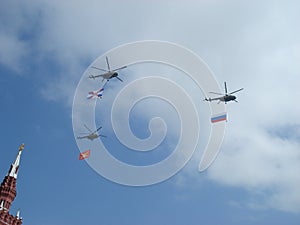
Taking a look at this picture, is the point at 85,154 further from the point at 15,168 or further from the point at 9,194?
the point at 15,168

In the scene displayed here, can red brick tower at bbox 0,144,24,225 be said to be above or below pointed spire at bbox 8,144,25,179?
below

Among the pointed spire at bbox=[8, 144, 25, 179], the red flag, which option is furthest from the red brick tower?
the red flag

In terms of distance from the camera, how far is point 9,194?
133m

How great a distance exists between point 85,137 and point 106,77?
1320cm

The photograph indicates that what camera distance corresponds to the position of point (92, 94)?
70562 mm

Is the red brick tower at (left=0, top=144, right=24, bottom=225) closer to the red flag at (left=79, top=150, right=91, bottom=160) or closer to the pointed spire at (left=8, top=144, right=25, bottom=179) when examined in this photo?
the pointed spire at (left=8, top=144, right=25, bottom=179)

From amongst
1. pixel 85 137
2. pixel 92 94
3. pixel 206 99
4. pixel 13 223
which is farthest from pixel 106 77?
pixel 13 223

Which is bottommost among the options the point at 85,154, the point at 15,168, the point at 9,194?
the point at 85,154

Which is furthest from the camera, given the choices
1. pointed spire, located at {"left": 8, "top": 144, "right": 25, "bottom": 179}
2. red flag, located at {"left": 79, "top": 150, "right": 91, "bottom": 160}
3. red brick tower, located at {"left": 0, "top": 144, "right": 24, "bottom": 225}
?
pointed spire, located at {"left": 8, "top": 144, "right": 25, "bottom": 179}

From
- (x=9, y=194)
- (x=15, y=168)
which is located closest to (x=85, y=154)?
(x=9, y=194)

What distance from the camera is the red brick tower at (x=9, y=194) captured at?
407ft

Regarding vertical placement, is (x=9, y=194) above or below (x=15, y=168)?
below

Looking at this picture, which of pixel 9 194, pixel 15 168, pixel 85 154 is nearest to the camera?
Result: pixel 85 154

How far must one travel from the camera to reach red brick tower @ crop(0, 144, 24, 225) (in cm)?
12419
